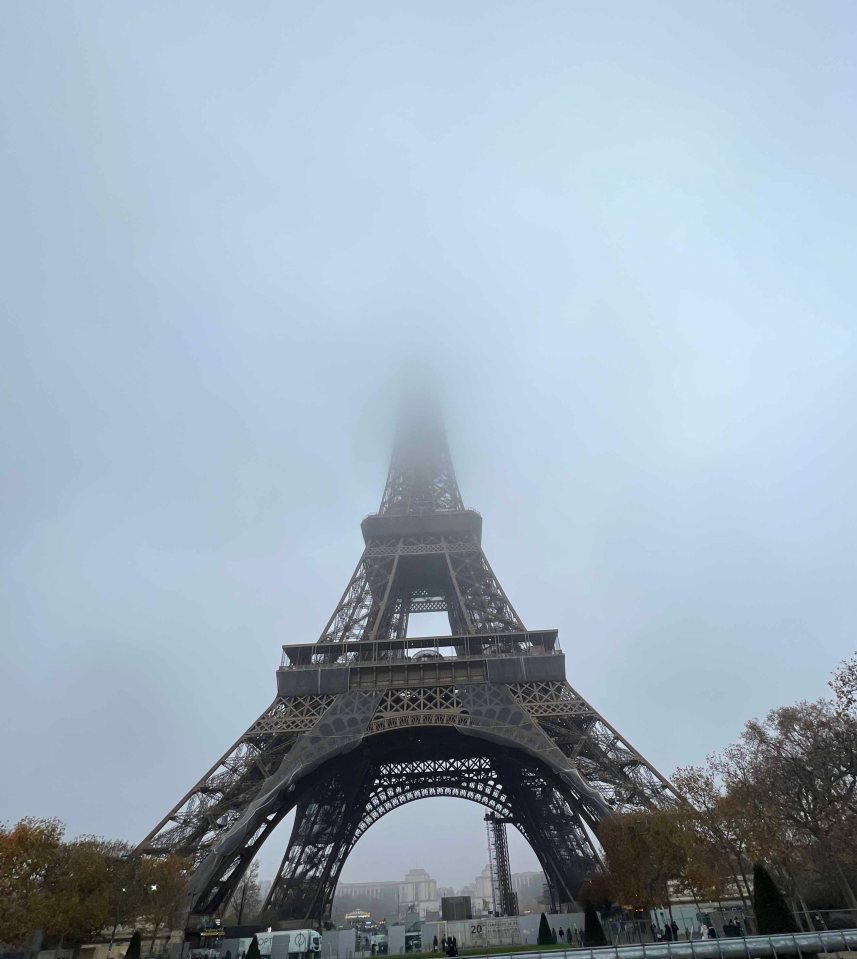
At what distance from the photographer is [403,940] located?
113 ft

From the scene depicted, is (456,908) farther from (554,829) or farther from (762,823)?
(762,823)

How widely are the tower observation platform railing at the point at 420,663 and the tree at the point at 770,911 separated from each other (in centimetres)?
1499

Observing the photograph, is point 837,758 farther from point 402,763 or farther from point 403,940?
point 402,763

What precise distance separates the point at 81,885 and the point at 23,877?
268 centimetres

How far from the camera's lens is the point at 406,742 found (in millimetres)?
39625

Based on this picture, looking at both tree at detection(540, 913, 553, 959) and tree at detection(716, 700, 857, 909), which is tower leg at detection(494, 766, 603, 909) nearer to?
tree at detection(540, 913, 553, 959)

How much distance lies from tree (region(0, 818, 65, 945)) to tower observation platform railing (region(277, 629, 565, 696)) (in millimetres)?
11348

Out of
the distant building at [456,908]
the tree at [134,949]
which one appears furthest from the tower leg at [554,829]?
the tree at [134,949]

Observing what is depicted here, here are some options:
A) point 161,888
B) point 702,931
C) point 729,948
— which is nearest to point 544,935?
point 702,931

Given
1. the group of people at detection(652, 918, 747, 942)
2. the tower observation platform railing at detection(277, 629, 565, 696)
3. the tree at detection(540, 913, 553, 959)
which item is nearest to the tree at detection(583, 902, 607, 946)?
the group of people at detection(652, 918, 747, 942)

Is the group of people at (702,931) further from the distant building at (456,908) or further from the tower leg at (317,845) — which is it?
the tower leg at (317,845)

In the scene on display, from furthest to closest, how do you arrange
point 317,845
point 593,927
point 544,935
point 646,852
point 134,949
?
point 317,845, point 544,935, point 646,852, point 593,927, point 134,949

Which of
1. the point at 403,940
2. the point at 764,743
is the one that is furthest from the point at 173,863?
the point at 764,743

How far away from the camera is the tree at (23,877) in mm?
22531
